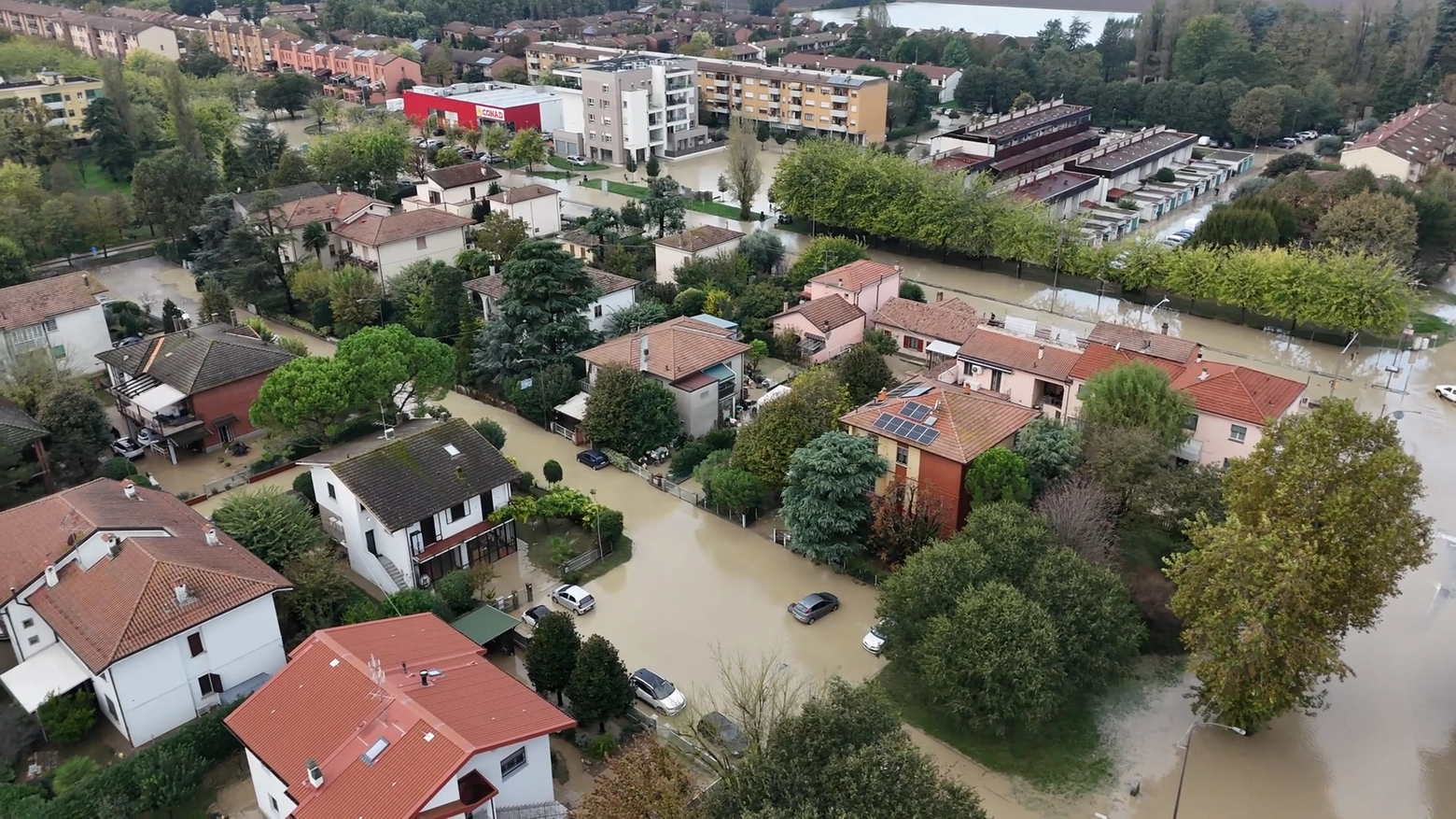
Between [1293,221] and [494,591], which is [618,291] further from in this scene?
[1293,221]

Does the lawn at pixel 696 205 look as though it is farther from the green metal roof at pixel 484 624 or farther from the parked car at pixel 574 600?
the green metal roof at pixel 484 624

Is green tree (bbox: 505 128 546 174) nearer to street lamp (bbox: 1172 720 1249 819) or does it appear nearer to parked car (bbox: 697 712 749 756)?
parked car (bbox: 697 712 749 756)

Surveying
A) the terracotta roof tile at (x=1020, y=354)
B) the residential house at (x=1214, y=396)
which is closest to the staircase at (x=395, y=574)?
the terracotta roof tile at (x=1020, y=354)

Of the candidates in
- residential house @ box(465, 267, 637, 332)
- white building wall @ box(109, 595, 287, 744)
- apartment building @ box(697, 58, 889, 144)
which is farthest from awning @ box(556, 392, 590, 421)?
apartment building @ box(697, 58, 889, 144)

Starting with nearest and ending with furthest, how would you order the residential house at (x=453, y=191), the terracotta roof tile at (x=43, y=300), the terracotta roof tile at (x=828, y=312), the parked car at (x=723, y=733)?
the parked car at (x=723, y=733) < the terracotta roof tile at (x=43, y=300) < the terracotta roof tile at (x=828, y=312) < the residential house at (x=453, y=191)

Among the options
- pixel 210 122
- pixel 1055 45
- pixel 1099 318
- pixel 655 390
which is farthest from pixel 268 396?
pixel 1055 45

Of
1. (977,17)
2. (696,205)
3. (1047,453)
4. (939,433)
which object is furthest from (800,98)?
(977,17)
